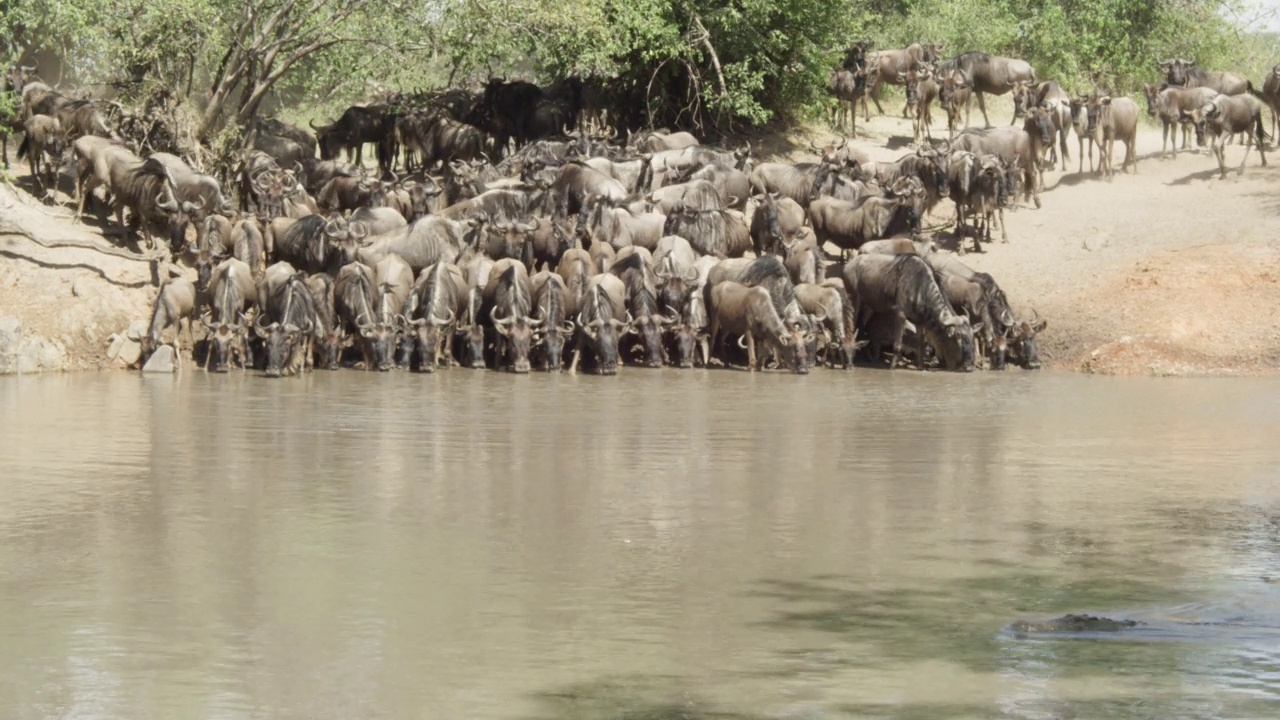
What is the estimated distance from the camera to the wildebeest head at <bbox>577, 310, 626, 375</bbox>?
2161 cm

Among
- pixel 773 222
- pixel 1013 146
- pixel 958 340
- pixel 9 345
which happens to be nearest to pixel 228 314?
pixel 9 345

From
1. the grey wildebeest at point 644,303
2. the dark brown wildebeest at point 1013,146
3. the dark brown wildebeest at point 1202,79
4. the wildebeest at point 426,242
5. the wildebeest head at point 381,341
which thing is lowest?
the wildebeest head at point 381,341

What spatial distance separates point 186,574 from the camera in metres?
9.38

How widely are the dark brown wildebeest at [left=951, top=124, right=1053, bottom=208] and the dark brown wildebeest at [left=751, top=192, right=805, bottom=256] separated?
12.1 feet

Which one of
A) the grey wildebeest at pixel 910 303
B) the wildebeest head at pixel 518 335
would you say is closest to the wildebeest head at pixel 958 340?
the grey wildebeest at pixel 910 303

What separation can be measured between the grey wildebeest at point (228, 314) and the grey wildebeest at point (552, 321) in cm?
361

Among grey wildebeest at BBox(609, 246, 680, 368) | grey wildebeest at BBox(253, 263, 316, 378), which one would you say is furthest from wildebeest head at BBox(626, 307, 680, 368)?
grey wildebeest at BBox(253, 263, 316, 378)

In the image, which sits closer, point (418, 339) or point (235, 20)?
point (418, 339)

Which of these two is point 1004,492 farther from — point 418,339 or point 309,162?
point 309,162

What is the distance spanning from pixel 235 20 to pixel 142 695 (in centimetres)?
2270

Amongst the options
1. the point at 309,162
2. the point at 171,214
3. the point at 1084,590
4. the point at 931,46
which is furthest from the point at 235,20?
the point at 1084,590

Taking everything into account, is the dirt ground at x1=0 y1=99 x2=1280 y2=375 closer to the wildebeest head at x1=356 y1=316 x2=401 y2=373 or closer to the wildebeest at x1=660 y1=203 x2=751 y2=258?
the wildebeest head at x1=356 y1=316 x2=401 y2=373

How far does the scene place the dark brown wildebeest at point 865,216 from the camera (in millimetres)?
25172

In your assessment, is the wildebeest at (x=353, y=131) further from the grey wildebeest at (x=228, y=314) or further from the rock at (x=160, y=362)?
the rock at (x=160, y=362)
